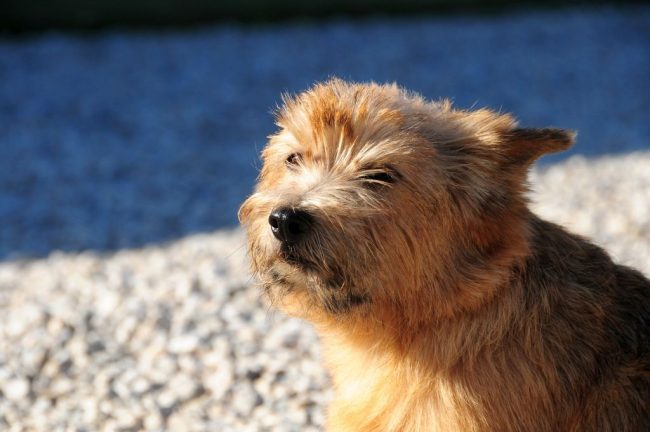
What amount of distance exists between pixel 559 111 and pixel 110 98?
6.27 metres

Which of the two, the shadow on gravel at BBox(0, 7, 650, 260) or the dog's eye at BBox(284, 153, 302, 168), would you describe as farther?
the shadow on gravel at BBox(0, 7, 650, 260)

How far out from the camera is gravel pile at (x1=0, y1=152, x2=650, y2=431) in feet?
16.6

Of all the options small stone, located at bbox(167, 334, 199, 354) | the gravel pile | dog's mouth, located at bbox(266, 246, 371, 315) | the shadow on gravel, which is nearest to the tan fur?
dog's mouth, located at bbox(266, 246, 371, 315)

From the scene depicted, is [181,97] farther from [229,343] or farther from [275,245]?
[275,245]

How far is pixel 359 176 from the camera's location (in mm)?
3727

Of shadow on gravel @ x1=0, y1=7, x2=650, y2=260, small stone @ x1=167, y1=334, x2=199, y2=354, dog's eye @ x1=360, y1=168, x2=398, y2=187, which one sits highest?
shadow on gravel @ x1=0, y1=7, x2=650, y2=260

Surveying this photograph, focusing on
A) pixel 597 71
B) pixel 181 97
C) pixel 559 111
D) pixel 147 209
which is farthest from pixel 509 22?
pixel 147 209

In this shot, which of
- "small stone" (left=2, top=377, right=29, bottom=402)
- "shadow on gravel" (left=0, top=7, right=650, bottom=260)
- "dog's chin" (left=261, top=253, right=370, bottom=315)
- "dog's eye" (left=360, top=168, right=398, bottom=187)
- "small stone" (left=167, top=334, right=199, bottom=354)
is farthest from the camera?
"shadow on gravel" (left=0, top=7, right=650, bottom=260)

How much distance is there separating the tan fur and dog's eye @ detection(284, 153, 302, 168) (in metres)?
0.03

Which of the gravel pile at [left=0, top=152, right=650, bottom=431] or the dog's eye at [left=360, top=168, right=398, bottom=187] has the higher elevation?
the gravel pile at [left=0, top=152, right=650, bottom=431]

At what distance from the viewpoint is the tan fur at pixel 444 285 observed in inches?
143

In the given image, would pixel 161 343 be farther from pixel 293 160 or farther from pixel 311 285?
pixel 311 285

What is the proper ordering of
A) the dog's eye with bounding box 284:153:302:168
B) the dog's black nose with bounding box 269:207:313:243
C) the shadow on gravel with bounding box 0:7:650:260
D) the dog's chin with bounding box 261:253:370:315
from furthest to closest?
the shadow on gravel with bounding box 0:7:650:260, the dog's eye with bounding box 284:153:302:168, the dog's chin with bounding box 261:253:370:315, the dog's black nose with bounding box 269:207:313:243

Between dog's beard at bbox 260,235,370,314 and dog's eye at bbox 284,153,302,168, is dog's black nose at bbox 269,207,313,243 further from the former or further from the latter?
dog's eye at bbox 284,153,302,168
